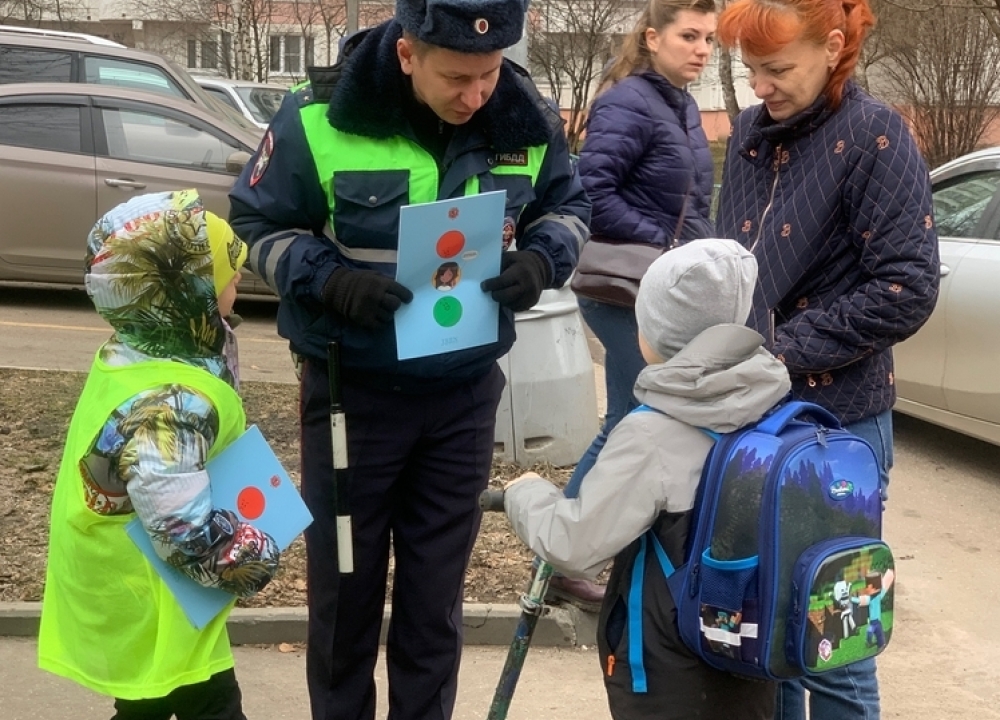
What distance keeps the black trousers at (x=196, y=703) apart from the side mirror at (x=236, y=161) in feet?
22.2

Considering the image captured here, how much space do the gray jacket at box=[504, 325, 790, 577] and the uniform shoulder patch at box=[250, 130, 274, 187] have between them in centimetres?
98

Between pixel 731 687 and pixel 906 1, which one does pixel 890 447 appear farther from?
pixel 906 1

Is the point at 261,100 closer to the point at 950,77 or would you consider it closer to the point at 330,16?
the point at 950,77

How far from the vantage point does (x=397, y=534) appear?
315 cm

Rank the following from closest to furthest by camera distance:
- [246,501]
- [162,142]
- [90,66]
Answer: [246,501] < [162,142] < [90,66]

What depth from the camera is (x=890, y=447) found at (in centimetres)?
→ 308

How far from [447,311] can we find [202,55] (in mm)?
40441

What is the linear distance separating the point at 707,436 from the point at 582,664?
196cm

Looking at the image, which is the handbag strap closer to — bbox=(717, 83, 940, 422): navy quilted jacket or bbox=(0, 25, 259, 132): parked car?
bbox=(717, 83, 940, 422): navy quilted jacket

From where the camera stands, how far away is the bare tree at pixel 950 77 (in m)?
17.0

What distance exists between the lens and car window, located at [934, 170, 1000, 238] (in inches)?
253

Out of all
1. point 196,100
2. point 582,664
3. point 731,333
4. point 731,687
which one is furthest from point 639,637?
point 196,100

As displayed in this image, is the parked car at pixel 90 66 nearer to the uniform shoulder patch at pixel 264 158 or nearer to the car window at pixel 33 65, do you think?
the car window at pixel 33 65

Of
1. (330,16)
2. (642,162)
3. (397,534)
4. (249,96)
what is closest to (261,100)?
(249,96)
